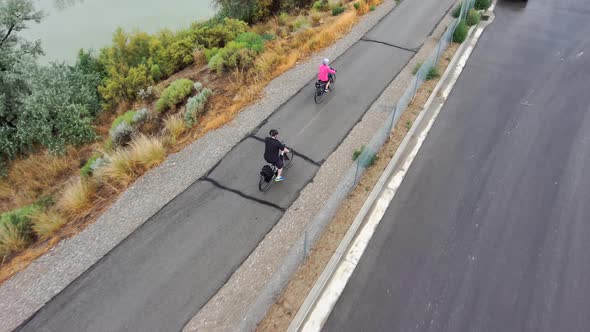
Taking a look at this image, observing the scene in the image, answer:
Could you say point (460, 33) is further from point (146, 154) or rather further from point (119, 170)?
point (119, 170)

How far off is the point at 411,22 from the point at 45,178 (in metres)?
17.4

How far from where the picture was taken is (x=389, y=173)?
31.2ft

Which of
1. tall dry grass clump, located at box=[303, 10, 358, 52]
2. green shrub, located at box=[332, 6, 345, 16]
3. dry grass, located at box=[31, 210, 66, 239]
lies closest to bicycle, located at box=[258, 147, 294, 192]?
dry grass, located at box=[31, 210, 66, 239]

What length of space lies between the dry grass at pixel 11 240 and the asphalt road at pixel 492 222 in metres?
8.25

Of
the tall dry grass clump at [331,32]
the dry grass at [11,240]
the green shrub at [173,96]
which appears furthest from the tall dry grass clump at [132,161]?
the tall dry grass clump at [331,32]

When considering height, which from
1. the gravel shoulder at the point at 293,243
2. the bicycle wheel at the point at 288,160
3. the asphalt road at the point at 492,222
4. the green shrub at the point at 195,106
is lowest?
the asphalt road at the point at 492,222

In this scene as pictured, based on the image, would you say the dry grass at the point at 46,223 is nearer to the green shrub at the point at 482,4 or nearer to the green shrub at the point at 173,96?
the green shrub at the point at 173,96

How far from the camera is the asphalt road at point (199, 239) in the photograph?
23.4 ft

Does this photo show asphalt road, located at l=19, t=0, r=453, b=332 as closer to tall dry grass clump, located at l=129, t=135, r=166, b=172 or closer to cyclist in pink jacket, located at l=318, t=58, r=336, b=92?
cyclist in pink jacket, located at l=318, t=58, r=336, b=92

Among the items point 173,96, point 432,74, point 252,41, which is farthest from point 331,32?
point 173,96

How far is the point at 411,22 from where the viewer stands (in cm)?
1703

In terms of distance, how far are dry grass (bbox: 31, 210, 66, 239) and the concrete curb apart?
275 inches

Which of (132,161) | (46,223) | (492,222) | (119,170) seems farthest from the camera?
(132,161)

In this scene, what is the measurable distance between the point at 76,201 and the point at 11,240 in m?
1.70
